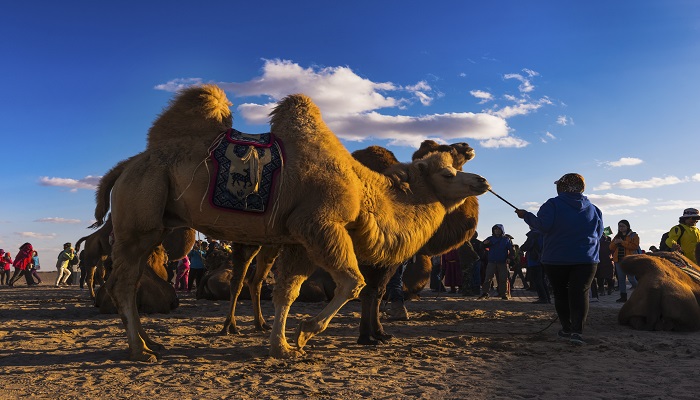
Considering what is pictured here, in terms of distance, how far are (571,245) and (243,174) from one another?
4.25m

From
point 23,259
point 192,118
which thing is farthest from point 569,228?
point 23,259

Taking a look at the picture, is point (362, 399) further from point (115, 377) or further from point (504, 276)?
point (504, 276)

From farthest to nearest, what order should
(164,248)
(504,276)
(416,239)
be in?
(504,276)
(164,248)
(416,239)

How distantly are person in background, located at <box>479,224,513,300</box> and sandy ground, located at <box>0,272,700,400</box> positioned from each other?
6314mm

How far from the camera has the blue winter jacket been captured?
743 centimetres

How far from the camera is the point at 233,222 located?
6.11m

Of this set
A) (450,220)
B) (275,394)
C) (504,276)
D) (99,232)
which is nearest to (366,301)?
(450,220)

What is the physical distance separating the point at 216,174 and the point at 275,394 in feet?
7.82

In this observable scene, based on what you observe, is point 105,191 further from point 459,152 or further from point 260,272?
point 459,152

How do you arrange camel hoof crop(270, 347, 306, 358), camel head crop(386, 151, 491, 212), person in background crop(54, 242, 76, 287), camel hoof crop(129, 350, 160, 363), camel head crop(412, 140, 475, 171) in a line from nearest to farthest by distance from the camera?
camel hoof crop(129, 350, 160, 363)
camel hoof crop(270, 347, 306, 358)
camel head crop(386, 151, 491, 212)
camel head crop(412, 140, 475, 171)
person in background crop(54, 242, 76, 287)

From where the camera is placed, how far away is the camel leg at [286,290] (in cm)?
611

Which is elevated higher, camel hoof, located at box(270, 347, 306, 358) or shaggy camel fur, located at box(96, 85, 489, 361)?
shaggy camel fur, located at box(96, 85, 489, 361)

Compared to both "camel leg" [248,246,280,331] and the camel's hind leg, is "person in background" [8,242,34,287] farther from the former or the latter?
the camel's hind leg

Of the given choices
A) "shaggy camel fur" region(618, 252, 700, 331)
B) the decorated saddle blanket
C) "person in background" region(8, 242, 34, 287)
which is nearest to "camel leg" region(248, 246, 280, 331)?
the decorated saddle blanket
